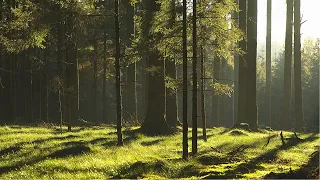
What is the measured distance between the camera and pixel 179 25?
51.6ft

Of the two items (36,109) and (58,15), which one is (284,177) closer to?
(58,15)

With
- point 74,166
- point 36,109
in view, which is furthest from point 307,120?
point 74,166

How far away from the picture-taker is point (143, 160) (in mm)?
13117

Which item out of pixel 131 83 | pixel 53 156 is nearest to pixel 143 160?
pixel 53 156

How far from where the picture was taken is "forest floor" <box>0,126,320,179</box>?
10812 millimetres

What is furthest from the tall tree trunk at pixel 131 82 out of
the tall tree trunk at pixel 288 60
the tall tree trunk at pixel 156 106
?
the tall tree trunk at pixel 288 60

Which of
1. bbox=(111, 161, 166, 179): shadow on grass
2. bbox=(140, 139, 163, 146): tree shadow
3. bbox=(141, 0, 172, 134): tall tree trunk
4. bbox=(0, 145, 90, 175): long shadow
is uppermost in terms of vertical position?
bbox=(141, 0, 172, 134): tall tree trunk

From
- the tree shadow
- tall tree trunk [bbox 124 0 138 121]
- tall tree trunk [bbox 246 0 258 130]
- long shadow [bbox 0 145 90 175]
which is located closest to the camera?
long shadow [bbox 0 145 90 175]

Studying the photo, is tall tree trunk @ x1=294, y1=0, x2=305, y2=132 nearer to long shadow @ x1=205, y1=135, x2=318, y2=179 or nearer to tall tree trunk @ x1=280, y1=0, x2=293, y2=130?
tall tree trunk @ x1=280, y1=0, x2=293, y2=130

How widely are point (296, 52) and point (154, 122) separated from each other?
14181 millimetres

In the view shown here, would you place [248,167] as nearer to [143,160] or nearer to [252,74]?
[143,160]

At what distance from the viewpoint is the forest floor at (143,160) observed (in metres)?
10.8

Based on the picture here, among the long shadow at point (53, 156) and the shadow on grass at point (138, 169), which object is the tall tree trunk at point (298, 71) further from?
the shadow on grass at point (138, 169)

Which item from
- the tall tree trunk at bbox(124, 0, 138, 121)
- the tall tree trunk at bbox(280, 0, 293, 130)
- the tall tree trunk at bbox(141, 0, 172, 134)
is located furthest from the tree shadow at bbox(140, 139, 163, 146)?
the tall tree trunk at bbox(280, 0, 293, 130)
